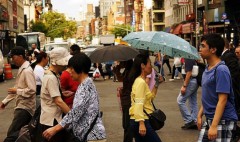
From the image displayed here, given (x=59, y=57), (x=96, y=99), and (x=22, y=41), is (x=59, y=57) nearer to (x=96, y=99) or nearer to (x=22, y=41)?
(x=96, y=99)

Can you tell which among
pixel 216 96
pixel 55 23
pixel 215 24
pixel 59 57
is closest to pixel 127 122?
pixel 59 57

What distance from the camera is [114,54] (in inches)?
379

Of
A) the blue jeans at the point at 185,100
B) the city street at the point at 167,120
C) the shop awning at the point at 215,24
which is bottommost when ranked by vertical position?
the city street at the point at 167,120

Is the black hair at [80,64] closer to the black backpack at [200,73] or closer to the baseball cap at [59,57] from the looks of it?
the baseball cap at [59,57]

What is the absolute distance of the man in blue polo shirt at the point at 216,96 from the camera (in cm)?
561

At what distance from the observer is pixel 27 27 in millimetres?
133375

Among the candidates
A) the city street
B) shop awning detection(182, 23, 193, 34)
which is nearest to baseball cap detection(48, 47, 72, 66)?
the city street

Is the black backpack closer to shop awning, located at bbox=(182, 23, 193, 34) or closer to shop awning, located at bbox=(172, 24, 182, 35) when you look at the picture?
shop awning, located at bbox=(182, 23, 193, 34)

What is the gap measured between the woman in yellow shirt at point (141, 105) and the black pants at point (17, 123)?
1.81 meters

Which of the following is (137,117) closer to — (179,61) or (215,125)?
(215,125)

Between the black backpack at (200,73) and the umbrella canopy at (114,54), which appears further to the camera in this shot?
the black backpack at (200,73)

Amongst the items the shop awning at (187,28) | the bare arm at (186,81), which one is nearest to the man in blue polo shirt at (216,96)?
the bare arm at (186,81)

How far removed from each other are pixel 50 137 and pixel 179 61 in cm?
2113

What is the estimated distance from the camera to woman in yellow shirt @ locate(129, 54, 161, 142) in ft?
22.0
